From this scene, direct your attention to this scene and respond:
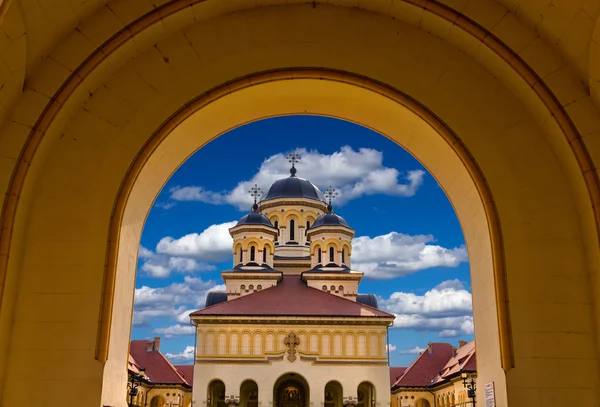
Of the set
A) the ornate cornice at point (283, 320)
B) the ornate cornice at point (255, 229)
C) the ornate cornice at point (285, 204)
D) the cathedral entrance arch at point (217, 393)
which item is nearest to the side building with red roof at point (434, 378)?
the ornate cornice at point (283, 320)

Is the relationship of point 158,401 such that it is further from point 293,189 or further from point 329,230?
point 293,189

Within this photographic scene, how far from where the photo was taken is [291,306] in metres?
41.8

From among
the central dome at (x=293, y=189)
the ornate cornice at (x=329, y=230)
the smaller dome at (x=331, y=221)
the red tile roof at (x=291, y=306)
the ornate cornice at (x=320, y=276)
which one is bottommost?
the red tile roof at (x=291, y=306)

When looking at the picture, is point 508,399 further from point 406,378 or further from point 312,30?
point 406,378

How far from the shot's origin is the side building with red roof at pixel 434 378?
1666 inches

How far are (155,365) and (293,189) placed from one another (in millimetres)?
21139

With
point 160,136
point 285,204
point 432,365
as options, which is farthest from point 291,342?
point 160,136

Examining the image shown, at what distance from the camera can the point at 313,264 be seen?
51094mm

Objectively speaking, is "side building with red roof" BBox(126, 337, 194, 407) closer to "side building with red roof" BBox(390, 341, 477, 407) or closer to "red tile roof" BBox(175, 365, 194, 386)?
"red tile roof" BBox(175, 365, 194, 386)

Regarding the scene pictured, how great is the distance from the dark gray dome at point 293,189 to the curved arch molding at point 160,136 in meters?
52.5

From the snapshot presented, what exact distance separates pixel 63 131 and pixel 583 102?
5.33m

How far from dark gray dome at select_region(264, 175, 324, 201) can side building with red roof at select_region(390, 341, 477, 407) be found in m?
18.3

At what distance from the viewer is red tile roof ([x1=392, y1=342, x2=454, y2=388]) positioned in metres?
50.7

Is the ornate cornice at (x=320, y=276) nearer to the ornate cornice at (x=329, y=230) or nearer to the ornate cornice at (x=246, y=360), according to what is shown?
the ornate cornice at (x=329, y=230)
